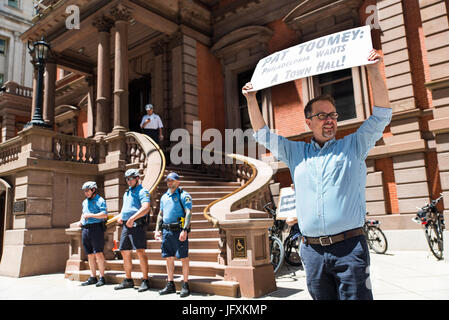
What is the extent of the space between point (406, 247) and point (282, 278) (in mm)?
4943

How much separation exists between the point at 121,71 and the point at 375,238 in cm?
988

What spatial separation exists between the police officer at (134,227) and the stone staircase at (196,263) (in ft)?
1.17

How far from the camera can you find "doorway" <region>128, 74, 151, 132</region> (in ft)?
59.3

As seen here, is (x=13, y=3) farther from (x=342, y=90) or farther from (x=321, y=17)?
(x=342, y=90)

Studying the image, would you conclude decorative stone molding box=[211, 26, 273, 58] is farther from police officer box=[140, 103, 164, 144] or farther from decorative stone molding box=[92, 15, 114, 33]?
police officer box=[140, 103, 164, 144]

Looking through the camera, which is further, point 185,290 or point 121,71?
point 121,71

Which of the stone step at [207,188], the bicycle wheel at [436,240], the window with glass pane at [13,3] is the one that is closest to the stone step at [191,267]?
the stone step at [207,188]

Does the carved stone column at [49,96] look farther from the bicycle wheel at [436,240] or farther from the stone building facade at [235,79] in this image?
the bicycle wheel at [436,240]

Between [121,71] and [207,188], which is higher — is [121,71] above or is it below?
above

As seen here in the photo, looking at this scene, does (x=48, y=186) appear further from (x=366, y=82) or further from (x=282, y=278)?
(x=366, y=82)

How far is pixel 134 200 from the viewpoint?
22.4ft

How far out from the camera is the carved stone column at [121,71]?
41.6 feet

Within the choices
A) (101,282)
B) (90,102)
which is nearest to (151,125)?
(101,282)

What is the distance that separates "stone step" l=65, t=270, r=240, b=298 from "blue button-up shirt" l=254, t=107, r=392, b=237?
3745 millimetres
